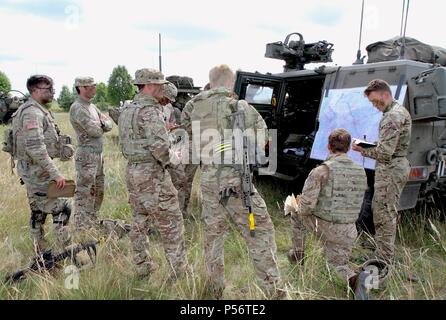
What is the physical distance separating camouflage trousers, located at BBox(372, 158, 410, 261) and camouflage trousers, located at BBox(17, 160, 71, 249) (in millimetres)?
2932

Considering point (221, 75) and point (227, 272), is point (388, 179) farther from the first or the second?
point (221, 75)

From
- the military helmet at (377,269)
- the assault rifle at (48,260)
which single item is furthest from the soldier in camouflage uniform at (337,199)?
the assault rifle at (48,260)

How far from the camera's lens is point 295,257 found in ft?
11.9

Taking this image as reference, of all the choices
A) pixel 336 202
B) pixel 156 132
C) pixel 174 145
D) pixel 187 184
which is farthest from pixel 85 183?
pixel 336 202

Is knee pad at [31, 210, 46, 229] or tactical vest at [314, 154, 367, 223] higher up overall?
tactical vest at [314, 154, 367, 223]

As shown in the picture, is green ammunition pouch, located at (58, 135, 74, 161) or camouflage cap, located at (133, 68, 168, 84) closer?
camouflage cap, located at (133, 68, 168, 84)

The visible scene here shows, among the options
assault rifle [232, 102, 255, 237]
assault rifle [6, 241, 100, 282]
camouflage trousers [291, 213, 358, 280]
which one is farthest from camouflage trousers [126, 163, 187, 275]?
camouflage trousers [291, 213, 358, 280]

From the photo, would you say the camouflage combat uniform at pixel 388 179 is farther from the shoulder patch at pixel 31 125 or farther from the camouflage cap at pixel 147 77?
the shoulder patch at pixel 31 125

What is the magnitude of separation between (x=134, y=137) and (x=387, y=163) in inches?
90.9

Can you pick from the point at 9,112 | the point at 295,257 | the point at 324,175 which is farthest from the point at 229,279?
the point at 9,112

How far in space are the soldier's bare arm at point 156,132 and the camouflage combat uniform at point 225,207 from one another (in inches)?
12.9

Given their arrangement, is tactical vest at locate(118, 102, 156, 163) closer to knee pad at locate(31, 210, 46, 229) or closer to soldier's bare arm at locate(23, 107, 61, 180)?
soldier's bare arm at locate(23, 107, 61, 180)

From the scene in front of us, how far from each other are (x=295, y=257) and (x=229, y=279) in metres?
0.71

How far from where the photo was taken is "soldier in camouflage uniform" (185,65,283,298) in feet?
9.22
